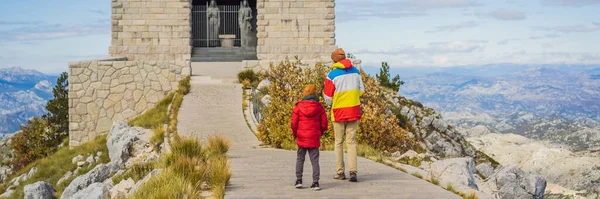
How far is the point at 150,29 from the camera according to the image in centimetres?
3086

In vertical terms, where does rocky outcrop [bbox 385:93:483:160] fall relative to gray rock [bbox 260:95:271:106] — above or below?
below

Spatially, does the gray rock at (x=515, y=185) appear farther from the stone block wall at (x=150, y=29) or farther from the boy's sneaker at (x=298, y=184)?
the stone block wall at (x=150, y=29)

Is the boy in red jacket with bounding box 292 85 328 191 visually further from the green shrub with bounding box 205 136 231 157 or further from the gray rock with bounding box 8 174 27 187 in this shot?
the gray rock with bounding box 8 174 27 187

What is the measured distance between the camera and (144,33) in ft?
101

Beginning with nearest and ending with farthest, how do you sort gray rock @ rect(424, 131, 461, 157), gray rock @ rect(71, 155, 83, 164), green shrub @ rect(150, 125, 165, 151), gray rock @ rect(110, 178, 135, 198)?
gray rock @ rect(110, 178, 135, 198)
green shrub @ rect(150, 125, 165, 151)
gray rock @ rect(71, 155, 83, 164)
gray rock @ rect(424, 131, 461, 157)

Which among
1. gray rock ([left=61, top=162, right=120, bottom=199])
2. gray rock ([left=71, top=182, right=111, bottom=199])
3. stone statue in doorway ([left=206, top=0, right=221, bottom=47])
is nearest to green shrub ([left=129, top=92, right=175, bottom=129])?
gray rock ([left=61, top=162, right=120, bottom=199])

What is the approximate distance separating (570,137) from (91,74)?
4492 centimetres

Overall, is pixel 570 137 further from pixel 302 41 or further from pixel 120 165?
pixel 120 165

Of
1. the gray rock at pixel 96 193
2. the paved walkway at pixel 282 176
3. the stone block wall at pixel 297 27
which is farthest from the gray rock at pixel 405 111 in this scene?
the gray rock at pixel 96 193

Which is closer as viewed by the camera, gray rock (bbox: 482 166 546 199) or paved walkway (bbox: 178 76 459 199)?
→ paved walkway (bbox: 178 76 459 199)

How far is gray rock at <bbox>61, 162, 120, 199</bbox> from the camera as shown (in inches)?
593

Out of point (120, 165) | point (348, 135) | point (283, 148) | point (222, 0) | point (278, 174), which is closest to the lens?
point (348, 135)

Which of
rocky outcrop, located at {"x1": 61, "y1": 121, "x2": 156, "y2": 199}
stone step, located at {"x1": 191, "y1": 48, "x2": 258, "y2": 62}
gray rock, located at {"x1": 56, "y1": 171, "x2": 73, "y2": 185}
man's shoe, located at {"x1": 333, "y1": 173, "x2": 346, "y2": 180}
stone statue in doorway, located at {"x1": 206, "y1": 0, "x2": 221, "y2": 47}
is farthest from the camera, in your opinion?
stone statue in doorway, located at {"x1": 206, "y1": 0, "x2": 221, "y2": 47}

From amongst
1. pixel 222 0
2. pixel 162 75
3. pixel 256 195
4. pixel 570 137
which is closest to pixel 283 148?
pixel 256 195
